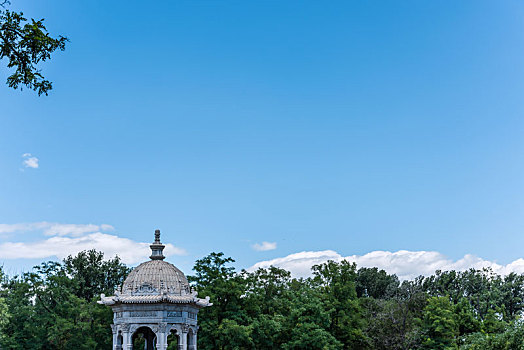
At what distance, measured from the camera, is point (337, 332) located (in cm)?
4603

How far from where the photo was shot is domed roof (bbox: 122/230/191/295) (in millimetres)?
28484

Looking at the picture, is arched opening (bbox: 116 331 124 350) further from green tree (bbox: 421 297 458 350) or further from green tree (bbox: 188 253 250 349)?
green tree (bbox: 421 297 458 350)

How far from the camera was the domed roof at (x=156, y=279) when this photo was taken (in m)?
28.5

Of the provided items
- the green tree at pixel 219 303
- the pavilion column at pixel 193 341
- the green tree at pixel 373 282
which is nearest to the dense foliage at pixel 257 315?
the green tree at pixel 219 303

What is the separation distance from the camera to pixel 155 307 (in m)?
28.1

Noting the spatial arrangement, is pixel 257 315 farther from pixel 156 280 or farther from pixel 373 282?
pixel 373 282

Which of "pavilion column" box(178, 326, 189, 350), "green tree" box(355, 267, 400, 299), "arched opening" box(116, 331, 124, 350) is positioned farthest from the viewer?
"green tree" box(355, 267, 400, 299)

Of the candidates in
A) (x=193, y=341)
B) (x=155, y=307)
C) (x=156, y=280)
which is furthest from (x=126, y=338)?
(x=193, y=341)

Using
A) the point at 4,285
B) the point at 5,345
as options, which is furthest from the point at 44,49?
the point at 4,285

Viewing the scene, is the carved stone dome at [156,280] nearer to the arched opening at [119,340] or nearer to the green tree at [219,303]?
the arched opening at [119,340]

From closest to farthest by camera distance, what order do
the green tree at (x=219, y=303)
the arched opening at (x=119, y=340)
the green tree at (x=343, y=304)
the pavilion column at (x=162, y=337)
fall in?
the pavilion column at (x=162, y=337) < the arched opening at (x=119, y=340) < the green tree at (x=219, y=303) < the green tree at (x=343, y=304)

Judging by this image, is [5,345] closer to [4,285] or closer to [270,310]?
[4,285]

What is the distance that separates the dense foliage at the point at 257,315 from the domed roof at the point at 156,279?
1004 cm

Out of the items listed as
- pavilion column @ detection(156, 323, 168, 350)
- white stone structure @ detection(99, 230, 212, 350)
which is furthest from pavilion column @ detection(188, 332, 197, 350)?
pavilion column @ detection(156, 323, 168, 350)
